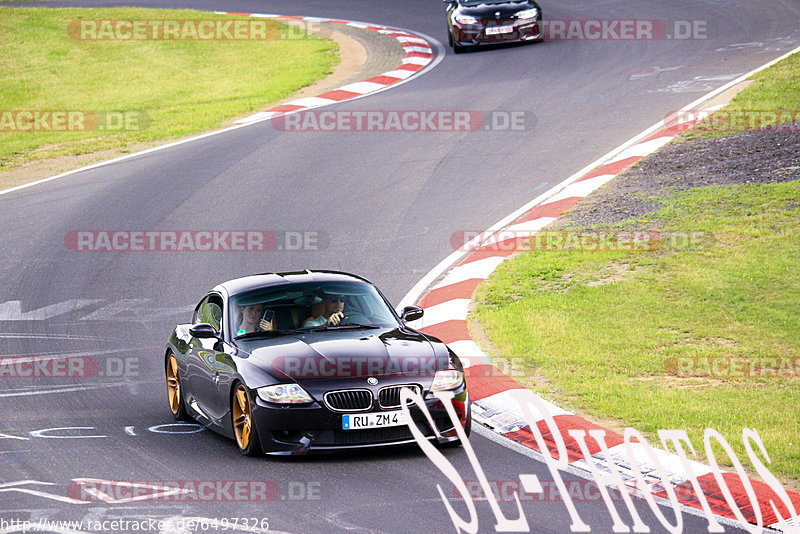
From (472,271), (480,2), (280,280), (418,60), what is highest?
(480,2)

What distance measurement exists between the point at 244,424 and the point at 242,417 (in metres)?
0.11

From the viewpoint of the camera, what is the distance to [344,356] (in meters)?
9.73

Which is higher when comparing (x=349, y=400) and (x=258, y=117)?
(x=258, y=117)

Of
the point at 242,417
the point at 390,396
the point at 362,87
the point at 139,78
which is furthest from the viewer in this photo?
the point at 139,78

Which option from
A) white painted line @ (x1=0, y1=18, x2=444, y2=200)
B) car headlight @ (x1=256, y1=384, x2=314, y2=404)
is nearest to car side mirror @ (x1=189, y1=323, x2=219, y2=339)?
car headlight @ (x1=256, y1=384, x2=314, y2=404)

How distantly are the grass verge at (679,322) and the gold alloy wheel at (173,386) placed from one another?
3.40m

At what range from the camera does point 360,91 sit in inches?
1025

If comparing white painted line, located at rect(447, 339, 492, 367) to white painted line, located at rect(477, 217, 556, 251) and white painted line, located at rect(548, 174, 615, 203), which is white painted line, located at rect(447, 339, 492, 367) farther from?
white painted line, located at rect(548, 174, 615, 203)

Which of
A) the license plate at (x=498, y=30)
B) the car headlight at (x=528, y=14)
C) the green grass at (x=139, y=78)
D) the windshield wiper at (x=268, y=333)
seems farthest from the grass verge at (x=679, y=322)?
the car headlight at (x=528, y=14)

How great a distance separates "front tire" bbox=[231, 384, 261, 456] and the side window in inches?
46.6

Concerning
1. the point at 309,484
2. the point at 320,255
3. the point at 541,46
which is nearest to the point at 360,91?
the point at 541,46

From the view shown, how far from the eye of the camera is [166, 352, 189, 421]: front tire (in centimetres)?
1130

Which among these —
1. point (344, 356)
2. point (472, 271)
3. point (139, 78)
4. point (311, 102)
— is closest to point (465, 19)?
point (311, 102)

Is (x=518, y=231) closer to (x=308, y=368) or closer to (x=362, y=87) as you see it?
(x=308, y=368)
